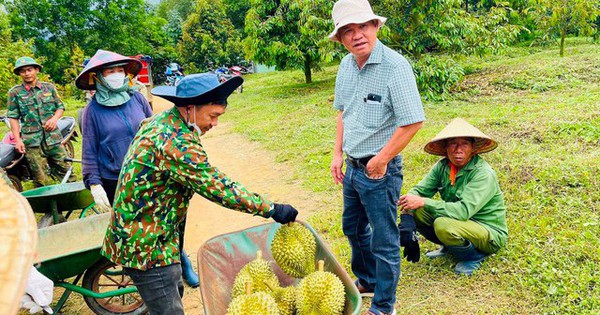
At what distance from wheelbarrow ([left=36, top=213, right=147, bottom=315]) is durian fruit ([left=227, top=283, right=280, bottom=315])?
124 cm

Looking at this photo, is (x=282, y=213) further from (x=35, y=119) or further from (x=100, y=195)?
(x=35, y=119)

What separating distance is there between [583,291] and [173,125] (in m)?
2.92

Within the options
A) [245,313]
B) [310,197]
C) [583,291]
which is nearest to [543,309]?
[583,291]

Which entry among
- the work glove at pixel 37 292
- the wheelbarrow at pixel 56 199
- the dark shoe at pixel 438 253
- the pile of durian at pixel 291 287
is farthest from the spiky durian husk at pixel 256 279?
the wheelbarrow at pixel 56 199

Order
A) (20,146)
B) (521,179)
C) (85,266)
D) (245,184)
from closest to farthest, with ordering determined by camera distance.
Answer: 1. (85,266)
2. (521,179)
3. (20,146)
4. (245,184)

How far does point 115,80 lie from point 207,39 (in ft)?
75.5

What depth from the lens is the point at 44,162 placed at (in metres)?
6.20

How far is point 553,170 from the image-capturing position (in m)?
4.60

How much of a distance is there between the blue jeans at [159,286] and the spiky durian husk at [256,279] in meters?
0.37

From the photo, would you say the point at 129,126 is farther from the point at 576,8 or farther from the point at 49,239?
the point at 576,8

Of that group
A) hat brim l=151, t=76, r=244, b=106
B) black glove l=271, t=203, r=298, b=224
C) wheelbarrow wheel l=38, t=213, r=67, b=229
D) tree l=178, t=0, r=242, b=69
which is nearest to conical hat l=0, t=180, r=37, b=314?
hat brim l=151, t=76, r=244, b=106

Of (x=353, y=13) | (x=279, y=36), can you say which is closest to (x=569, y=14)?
(x=279, y=36)

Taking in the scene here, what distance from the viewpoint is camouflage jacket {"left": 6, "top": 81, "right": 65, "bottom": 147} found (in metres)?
5.72

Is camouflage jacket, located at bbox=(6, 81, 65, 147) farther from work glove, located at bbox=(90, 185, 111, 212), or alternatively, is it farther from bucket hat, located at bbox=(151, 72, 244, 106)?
bucket hat, located at bbox=(151, 72, 244, 106)
